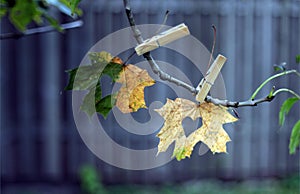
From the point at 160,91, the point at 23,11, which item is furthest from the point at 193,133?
the point at 160,91

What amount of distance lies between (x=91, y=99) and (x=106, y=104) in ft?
0.07

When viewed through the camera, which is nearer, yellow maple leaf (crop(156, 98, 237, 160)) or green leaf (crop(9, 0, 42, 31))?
yellow maple leaf (crop(156, 98, 237, 160))

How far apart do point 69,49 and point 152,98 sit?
1.82 ft

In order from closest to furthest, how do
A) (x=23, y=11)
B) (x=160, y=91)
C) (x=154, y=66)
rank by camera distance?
(x=154, y=66) < (x=23, y=11) < (x=160, y=91)

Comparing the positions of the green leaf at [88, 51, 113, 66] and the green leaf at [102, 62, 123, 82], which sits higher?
the green leaf at [88, 51, 113, 66]

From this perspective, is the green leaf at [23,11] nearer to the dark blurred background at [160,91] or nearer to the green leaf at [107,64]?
the green leaf at [107,64]

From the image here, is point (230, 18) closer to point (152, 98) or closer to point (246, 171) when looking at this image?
point (152, 98)

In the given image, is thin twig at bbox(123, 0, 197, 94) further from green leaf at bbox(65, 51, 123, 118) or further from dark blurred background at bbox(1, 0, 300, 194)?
dark blurred background at bbox(1, 0, 300, 194)

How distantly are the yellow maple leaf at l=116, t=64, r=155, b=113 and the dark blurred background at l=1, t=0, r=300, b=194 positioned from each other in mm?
1878

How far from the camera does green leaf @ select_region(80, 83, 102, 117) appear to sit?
449 mm

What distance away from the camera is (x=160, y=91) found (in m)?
2.35

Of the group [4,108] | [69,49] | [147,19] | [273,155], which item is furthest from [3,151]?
[273,155]

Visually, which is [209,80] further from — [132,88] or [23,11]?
[23,11]

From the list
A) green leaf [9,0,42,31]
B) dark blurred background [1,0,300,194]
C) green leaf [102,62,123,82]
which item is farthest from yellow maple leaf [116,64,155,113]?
dark blurred background [1,0,300,194]
